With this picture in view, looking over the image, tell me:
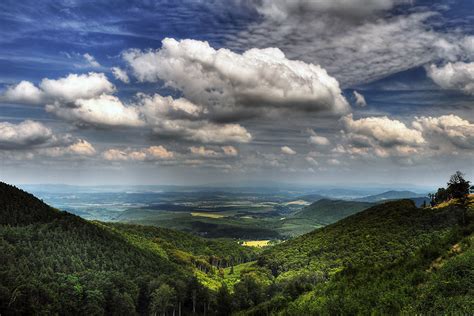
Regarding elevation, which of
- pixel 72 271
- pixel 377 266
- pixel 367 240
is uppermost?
pixel 377 266

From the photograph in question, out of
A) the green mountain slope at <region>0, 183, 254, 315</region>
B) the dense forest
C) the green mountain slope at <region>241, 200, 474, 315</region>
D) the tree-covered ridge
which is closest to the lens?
the green mountain slope at <region>241, 200, 474, 315</region>

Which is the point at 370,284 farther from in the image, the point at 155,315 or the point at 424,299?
the point at 155,315

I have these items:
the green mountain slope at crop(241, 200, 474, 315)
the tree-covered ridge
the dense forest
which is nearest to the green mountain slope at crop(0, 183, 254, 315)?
the dense forest

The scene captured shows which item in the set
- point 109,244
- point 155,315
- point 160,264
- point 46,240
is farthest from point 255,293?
point 46,240

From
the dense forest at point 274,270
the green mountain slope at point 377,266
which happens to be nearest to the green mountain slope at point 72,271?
the dense forest at point 274,270

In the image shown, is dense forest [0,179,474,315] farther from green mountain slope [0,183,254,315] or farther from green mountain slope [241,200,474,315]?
green mountain slope [0,183,254,315]

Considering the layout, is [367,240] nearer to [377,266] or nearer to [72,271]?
[377,266]

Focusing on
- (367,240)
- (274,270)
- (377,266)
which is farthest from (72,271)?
(367,240)
